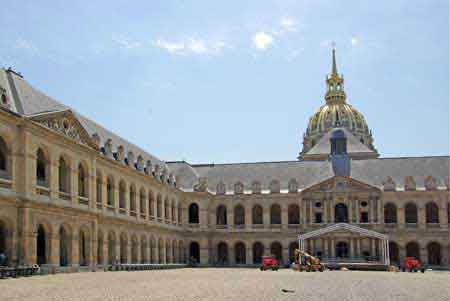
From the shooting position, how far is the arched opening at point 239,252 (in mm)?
78750

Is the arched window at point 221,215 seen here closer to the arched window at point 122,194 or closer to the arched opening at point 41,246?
the arched window at point 122,194

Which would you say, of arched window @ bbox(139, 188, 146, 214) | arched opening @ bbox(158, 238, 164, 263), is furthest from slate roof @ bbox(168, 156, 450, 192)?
arched window @ bbox(139, 188, 146, 214)

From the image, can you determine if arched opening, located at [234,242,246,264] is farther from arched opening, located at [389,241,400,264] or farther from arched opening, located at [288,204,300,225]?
arched opening, located at [389,241,400,264]

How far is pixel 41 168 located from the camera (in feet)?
141

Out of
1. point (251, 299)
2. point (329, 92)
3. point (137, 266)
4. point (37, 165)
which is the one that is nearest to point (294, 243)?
point (137, 266)

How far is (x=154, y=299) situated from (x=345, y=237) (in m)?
54.0

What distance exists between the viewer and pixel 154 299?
2091 cm

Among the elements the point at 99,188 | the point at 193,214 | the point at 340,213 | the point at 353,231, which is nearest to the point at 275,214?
the point at 340,213

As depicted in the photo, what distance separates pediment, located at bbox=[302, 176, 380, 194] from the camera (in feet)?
247

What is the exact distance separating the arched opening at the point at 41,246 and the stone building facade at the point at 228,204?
0.29 ft

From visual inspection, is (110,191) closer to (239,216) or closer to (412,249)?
(239,216)

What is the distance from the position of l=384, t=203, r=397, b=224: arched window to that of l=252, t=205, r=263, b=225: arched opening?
14.4m

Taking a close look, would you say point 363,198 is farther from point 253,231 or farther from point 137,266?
point 137,266

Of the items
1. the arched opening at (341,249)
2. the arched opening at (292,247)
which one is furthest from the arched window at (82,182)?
the arched opening at (341,249)
